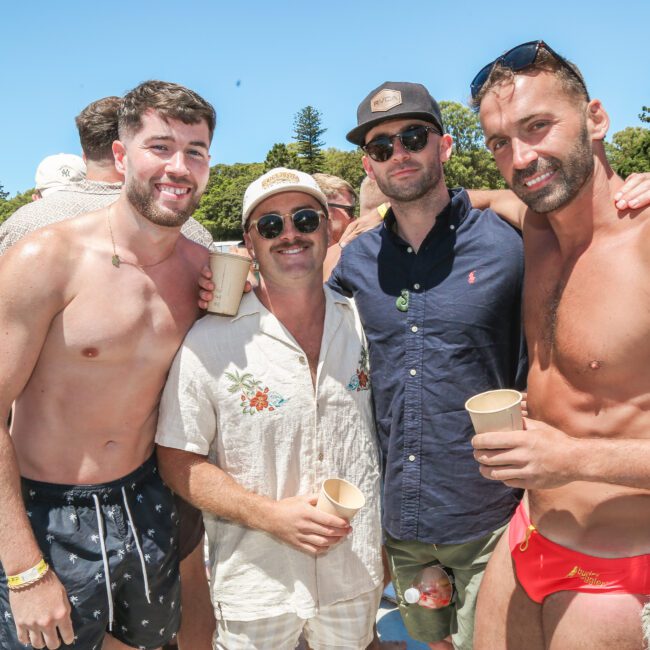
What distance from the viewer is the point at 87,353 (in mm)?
2527

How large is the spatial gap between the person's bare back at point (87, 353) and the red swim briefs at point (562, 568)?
172 centimetres

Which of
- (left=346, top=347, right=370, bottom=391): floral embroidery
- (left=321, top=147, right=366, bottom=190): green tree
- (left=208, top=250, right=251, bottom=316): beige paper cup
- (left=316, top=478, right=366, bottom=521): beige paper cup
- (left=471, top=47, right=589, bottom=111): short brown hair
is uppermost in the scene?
(left=321, top=147, right=366, bottom=190): green tree

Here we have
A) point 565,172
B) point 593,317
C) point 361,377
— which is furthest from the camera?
point 361,377

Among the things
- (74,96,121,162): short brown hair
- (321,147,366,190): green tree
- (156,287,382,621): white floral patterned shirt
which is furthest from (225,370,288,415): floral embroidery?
(321,147,366,190): green tree

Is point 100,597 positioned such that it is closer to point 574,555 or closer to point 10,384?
point 10,384

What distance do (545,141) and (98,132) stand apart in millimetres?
2851

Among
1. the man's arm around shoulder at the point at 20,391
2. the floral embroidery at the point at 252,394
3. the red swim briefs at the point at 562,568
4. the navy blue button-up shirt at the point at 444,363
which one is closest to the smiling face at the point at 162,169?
the man's arm around shoulder at the point at 20,391

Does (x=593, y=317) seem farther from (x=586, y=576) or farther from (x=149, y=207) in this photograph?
(x=149, y=207)

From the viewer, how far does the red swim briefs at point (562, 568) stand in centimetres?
219

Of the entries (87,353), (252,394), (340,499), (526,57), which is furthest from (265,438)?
(526,57)

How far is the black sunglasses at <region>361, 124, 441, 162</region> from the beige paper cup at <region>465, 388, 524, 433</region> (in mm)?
1331

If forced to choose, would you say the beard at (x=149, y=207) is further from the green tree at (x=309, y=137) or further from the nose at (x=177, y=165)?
the green tree at (x=309, y=137)

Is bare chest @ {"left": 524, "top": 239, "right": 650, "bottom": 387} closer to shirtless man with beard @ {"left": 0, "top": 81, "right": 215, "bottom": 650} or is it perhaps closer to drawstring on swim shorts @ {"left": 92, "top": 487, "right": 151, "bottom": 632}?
shirtless man with beard @ {"left": 0, "top": 81, "right": 215, "bottom": 650}

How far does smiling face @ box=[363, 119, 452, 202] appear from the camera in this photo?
283 cm
